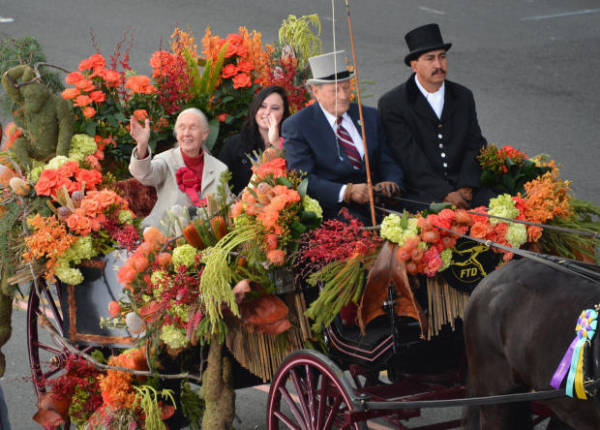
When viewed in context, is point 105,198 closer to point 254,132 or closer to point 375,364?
point 254,132

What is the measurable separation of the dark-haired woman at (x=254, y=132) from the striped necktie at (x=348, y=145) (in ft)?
2.53

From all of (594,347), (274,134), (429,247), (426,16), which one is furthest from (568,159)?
(594,347)

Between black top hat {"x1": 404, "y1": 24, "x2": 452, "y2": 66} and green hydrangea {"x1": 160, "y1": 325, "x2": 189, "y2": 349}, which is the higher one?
black top hat {"x1": 404, "y1": 24, "x2": 452, "y2": 66}

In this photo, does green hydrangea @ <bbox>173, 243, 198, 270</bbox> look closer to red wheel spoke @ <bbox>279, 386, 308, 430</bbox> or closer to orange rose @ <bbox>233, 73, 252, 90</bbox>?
red wheel spoke @ <bbox>279, 386, 308, 430</bbox>

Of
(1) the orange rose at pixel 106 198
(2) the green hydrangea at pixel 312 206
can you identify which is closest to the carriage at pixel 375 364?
(1) the orange rose at pixel 106 198

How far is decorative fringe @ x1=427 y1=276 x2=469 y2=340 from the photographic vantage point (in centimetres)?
482

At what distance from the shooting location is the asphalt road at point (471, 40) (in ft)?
36.2

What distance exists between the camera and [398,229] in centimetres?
475

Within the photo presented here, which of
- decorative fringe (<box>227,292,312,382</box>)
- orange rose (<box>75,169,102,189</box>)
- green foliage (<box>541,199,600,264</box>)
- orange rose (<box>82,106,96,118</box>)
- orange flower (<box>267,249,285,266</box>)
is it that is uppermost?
orange rose (<box>82,106,96,118</box>)

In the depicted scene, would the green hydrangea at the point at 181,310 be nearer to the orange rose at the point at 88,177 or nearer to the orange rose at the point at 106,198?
the orange rose at the point at 106,198

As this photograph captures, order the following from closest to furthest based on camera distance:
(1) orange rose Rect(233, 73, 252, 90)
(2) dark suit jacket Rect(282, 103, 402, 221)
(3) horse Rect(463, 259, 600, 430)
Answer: (3) horse Rect(463, 259, 600, 430) < (2) dark suit jacket Rect(282, 103, 402, 221) < (1) orange rose Rect(233, 73, 252, 90)

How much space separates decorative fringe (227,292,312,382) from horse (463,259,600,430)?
1057 mm

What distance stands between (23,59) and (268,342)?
288cm

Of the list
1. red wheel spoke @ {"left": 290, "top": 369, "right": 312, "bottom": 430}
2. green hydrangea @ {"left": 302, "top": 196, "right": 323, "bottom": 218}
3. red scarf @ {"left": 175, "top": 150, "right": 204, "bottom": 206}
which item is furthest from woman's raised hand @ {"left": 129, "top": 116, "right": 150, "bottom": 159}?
red wheel spoke @ {"left": 290, "top": 369, "right": 312, "bottom": 430}
